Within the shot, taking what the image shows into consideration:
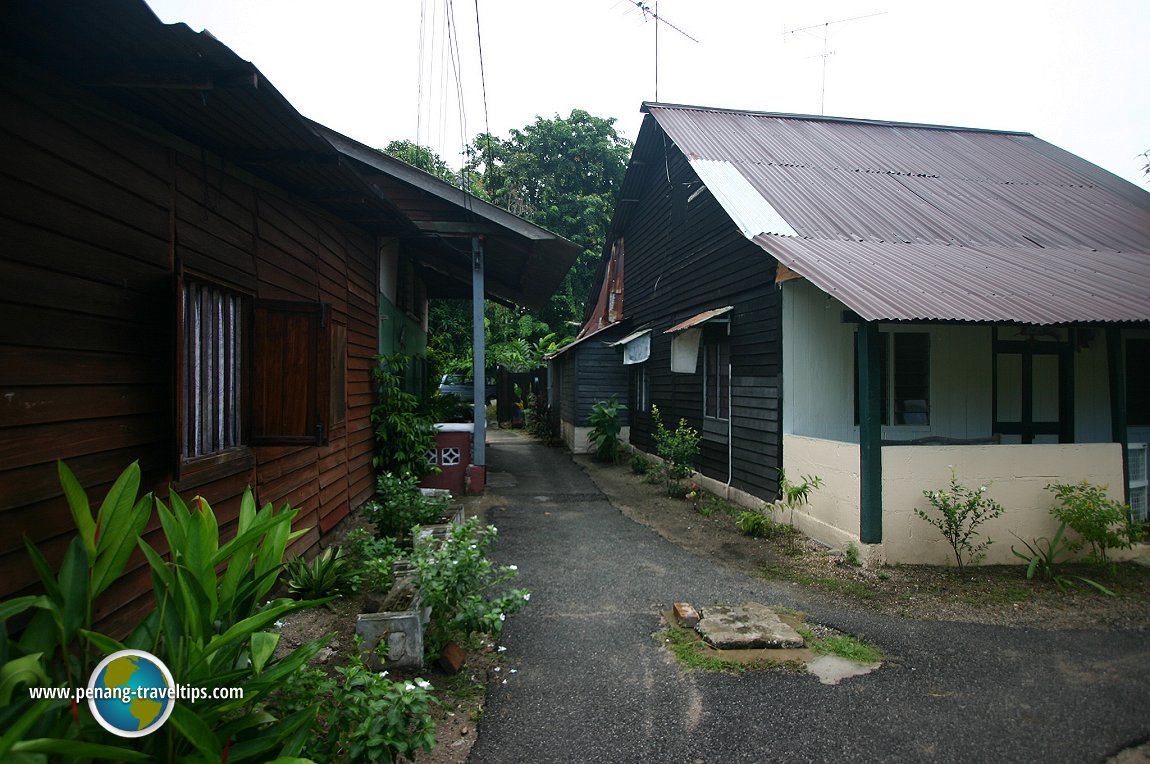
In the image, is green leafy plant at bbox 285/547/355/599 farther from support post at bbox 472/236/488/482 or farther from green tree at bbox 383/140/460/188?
green tree at bbox 383/140/460/188

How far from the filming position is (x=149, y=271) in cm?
339

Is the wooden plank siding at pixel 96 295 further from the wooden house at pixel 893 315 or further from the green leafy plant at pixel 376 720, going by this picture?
the wooden house at pixel 893 315

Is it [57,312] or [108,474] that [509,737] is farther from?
[57,312]

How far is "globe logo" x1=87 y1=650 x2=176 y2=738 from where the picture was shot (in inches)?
76.4

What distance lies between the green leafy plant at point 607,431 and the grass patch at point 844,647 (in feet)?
32.7

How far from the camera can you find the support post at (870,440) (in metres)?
6.05

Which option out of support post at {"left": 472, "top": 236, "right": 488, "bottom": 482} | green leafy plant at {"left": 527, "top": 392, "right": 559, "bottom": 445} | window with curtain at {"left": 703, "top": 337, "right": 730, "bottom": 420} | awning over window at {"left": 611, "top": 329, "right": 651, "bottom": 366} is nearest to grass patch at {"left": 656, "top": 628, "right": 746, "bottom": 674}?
support post at {"left": 472, "top": 236, "right": 488, "bottom": 482}

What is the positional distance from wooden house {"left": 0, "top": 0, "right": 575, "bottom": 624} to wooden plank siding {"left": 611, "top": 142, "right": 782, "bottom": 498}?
16.8 ft

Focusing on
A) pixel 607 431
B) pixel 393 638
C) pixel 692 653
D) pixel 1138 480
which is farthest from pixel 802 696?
pixel 607 431

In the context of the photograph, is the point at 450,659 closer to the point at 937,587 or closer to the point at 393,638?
the point at 393,638

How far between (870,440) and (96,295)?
5.96 m

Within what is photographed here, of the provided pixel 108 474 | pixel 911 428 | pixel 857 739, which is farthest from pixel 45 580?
pixel 911 428

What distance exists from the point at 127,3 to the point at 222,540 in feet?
10.7

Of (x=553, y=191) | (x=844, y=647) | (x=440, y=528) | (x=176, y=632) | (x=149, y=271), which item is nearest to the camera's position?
(x=176, y=632)
